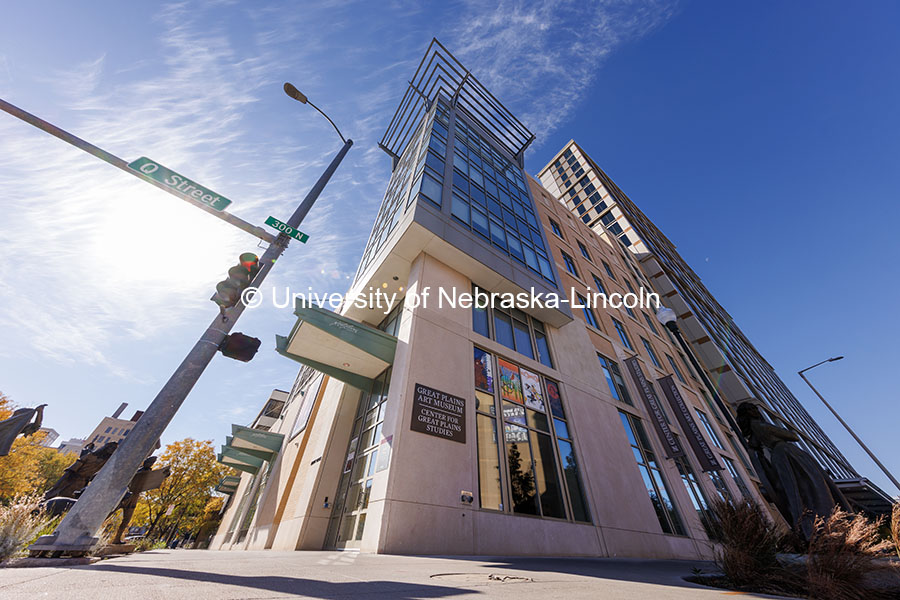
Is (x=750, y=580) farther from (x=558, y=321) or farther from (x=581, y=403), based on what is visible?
(x=558, y=321)

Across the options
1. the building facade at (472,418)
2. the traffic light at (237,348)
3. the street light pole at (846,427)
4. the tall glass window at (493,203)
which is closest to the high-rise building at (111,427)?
the building facade at (472,418)

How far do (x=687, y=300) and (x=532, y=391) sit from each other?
38.7 metres

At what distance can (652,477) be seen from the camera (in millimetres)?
13797

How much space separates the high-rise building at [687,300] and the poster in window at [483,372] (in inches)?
1051

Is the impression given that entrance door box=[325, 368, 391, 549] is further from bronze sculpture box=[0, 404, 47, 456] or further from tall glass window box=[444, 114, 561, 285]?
bronze sculpture box=[0, 404, 47, 456]

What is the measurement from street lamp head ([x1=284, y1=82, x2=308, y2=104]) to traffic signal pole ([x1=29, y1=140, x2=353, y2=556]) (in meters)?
5.63

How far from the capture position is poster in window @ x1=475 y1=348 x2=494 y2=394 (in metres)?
11.0

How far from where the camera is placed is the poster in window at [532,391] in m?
12.0

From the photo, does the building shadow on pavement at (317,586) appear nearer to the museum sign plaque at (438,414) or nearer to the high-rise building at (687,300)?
the museum sign plaque at (438,414)

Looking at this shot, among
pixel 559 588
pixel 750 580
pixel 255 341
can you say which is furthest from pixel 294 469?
pixel 750 580

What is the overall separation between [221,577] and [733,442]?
30.7 metres

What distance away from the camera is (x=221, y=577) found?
3.19 meters

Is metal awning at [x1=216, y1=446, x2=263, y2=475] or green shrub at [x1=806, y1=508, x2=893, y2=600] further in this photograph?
metal awning at [x1=216, y1=446, x2=263, y2=475]

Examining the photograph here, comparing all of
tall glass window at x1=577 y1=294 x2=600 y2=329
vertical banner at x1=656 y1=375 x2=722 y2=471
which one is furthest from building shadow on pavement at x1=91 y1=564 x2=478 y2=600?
tall glass window at x1=577 y1=294 x2=600 y2=329
